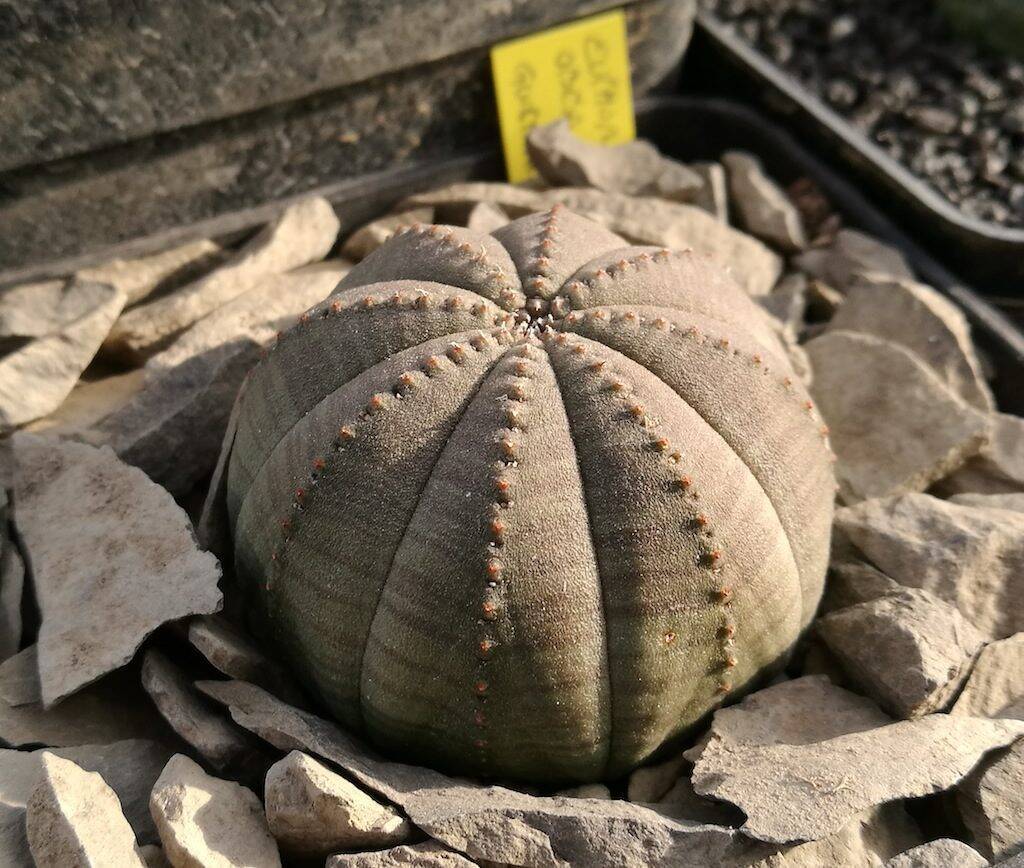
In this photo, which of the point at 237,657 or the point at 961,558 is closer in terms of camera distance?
the point at 237,657

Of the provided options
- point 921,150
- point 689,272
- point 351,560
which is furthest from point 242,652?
point 921,150

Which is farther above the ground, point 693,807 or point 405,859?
point 405,859

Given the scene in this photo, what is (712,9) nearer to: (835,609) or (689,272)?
(689,272)

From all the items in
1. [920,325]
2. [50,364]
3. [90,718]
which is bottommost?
[90,718]

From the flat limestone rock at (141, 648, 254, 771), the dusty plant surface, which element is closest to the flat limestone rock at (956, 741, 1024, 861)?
the dusty plant surface

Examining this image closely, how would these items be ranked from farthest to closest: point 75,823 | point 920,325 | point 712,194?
point 712,194, point 920,325, point 75,823

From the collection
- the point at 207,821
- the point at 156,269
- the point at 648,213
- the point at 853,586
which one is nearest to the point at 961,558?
the point at 853,586

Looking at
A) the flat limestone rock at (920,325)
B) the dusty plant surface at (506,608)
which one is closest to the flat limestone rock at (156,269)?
the dusty plant surface at (506,608)

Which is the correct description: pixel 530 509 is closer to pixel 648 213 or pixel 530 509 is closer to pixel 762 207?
pixel 648 213
